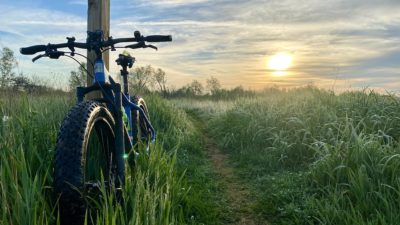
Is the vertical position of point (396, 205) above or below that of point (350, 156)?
below

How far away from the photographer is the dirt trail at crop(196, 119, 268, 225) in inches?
169

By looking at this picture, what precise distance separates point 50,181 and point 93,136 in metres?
1.17

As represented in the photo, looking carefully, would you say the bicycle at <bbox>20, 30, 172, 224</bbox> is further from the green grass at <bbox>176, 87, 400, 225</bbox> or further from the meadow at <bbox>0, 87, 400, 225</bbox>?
the green grass at <bbox>176, 87, 400, 225</bbox>

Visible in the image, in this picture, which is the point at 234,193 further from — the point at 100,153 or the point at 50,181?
the point at 50,181

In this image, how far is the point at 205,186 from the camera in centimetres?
523

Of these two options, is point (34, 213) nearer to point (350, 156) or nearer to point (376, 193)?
point (376, 193)

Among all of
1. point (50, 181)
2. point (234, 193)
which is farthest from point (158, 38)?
point (234, 193)

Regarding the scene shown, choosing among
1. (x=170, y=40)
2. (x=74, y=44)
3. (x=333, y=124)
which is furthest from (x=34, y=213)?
(x=333, y=124)

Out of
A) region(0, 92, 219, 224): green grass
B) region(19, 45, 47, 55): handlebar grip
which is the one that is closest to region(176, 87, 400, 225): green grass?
region(0, 92, 219, 224): green grass

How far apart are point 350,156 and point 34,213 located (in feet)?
12.0

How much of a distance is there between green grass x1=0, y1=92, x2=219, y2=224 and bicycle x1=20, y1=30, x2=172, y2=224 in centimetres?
15

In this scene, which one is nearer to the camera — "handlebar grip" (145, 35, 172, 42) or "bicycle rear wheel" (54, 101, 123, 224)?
"bicycle rear wheel" (54, 101, 123, 224)

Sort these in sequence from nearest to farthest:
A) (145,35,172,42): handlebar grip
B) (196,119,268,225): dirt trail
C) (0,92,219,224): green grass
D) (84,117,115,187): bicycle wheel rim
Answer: (0,92,219,224): green grass < (84,117,115,187): bicycle wheel rim < (145,35,172,42): handlebar grip < (196,119,268,225): dirt trail

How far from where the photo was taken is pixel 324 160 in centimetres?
474
